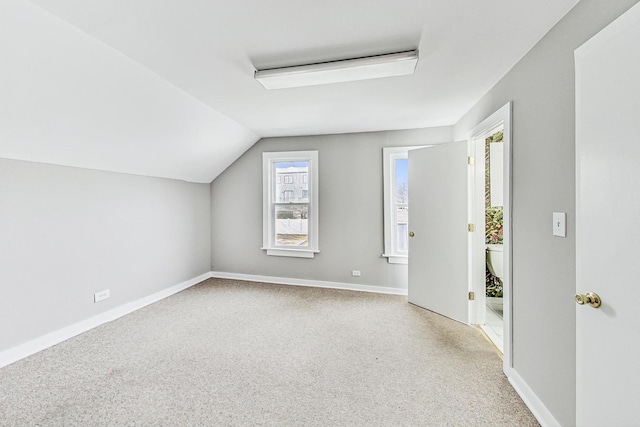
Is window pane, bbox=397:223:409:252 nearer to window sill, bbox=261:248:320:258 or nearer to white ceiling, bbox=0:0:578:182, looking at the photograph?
window sill, bbox=261:248:320:258

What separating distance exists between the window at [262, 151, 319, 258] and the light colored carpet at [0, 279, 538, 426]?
53.1 inches

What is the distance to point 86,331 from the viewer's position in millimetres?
2768

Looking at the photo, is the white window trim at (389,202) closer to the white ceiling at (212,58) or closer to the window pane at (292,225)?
the white ceiling at (212,58)

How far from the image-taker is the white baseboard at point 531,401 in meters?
1.59

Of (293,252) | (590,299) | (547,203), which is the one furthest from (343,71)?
(293,252)

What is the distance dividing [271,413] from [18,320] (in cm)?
228

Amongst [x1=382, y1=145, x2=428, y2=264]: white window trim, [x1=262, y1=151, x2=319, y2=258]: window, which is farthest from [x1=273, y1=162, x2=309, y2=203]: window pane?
[x1=382, y1=145, x2=428, y2=264]: white window trim

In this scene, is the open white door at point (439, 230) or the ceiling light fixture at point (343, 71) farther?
the open white door at point (439, 230)

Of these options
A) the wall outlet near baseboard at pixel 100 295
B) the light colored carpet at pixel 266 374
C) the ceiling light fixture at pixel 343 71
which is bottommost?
the light colored carpet at pixel 266 374

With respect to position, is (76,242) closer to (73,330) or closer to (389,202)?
(73,330)

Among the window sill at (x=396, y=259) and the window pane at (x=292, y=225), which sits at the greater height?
the window pane at (x=292, y=225)

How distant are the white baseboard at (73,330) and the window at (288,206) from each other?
1.66 metres

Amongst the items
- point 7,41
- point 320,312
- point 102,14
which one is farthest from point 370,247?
point 7,41

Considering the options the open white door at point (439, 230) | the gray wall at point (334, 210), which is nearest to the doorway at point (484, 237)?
the open white door at point (439, 230)
